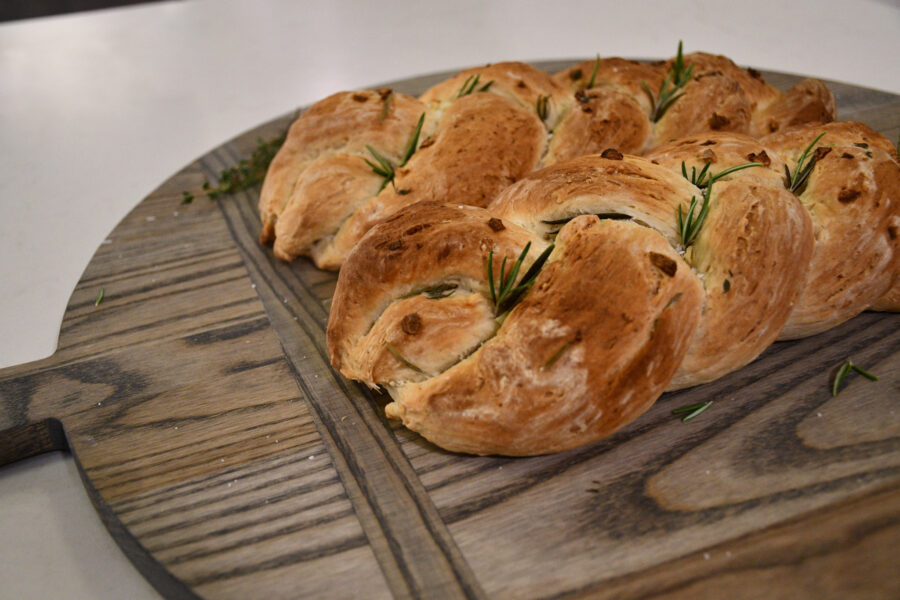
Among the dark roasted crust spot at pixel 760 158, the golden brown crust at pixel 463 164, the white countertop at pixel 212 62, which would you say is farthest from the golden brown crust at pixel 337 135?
the dark roasted crust spot at pixel 760 158

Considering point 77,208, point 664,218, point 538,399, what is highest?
point 664,218

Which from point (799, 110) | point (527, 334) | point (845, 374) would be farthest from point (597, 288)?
point (799, 110)

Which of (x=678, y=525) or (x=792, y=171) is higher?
(x=792, y=171)

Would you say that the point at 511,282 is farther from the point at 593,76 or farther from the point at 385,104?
the point at 593,76

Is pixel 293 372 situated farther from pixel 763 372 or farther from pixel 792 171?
pixel 792 171

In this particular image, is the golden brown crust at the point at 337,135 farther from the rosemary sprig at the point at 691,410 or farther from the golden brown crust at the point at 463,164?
the rosemary sprig at the point at 691,410

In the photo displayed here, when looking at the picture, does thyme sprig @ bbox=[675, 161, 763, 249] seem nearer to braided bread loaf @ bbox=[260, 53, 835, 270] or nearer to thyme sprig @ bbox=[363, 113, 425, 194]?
braided bread loaf @ bbox=[260, 53, 835, 270]

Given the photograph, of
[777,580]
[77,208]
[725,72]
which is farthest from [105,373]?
[725,72]
